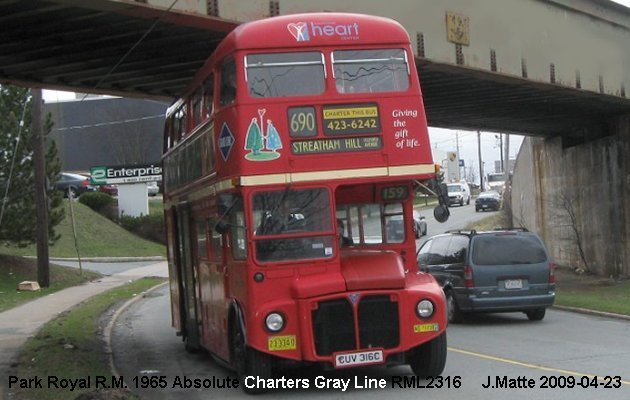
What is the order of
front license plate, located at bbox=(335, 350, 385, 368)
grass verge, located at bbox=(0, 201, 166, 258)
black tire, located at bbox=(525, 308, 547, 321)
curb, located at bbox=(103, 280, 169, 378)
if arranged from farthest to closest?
grass verge, located at bbox=(0, 201, 166, 258), black tire, located at bbox=(525, 308, 547, 321), curb, located at bbox=(103, 280, 169, 378), front license plate, located at bbox=(335, 350, 385, 368)

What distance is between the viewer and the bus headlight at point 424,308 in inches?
386

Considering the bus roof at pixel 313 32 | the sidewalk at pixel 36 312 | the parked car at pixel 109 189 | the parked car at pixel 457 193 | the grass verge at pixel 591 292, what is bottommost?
the grass verge at pixel 591 292

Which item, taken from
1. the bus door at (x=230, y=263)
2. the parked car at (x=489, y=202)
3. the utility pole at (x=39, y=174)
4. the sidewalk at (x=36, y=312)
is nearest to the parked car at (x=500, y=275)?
the bus door at (x=230, y=263)

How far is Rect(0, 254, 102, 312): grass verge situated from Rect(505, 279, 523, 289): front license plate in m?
14.0

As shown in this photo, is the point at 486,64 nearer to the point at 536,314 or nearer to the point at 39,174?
the point at 536,314

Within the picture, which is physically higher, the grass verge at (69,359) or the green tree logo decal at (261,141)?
the green tree logo decal at (261,141)

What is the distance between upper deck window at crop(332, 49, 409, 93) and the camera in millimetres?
10141

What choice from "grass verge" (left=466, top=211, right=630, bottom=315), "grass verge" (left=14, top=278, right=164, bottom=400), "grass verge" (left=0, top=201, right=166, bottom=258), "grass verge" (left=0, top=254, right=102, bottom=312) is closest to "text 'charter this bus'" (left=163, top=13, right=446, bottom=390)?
"grass verge" (left=14, top=278, right=164, bottom=400)

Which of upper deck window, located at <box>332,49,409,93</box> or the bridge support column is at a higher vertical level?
upper deck window, located at <box>332,49,409,93</box>

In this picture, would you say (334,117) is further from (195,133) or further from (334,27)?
(195,133)

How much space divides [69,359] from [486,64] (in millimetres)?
10892

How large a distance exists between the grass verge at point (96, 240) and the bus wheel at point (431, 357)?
101 feet

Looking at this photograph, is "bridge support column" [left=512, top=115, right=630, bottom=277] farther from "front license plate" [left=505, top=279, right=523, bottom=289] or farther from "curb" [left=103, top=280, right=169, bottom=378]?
"curb" [left=103, top=280, right=169, bottom=378]

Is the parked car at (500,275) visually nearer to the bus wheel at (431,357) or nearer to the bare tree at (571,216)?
the bus wheel at (431,357)
